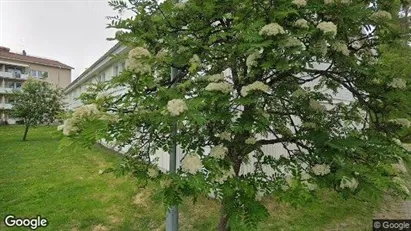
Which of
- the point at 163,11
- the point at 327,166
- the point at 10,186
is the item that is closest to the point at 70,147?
the point at 163,11

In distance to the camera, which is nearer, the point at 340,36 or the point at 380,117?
the point at 340,36

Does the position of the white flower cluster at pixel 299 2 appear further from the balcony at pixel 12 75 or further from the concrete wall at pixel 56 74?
the concrete wall at pixel 56 74

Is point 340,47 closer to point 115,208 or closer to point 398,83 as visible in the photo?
point 398,83

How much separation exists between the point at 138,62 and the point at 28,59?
45.1m

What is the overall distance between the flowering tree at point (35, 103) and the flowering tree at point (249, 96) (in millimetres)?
17541

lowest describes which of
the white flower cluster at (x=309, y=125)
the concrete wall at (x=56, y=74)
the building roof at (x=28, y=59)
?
the white flower cluster at (x=309, y=125)

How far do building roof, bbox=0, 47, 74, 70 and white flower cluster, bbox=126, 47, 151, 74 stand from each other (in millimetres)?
42528

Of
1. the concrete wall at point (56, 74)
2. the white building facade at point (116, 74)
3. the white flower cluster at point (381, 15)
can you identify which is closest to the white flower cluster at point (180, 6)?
the white flower cluster at point (381, 15)

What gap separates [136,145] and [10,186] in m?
7.38

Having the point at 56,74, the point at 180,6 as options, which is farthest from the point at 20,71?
the point at 180,6

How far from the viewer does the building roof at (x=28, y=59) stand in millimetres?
38494

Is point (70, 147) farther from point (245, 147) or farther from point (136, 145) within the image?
point (245, 147)

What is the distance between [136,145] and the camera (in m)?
3.38

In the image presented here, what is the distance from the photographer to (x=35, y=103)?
19.2 metres
